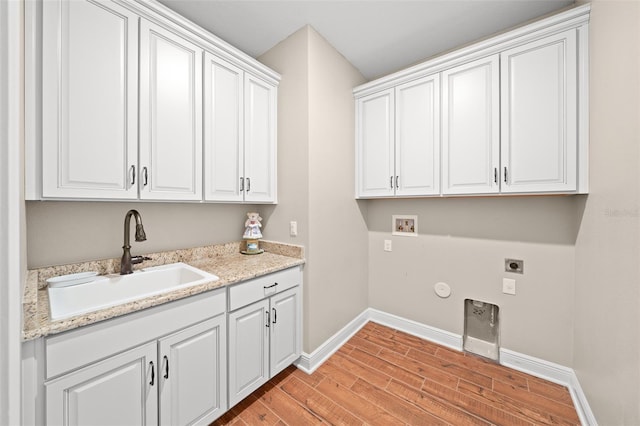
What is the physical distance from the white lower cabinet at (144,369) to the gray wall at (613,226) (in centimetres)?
185

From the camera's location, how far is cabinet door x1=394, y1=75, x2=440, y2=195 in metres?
1.99

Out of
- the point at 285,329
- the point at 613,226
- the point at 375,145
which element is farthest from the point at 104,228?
the point at 613,226

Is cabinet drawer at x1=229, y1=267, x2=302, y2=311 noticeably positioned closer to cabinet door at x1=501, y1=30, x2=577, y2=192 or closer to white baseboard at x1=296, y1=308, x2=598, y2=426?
white baseboard at x1=296, y1=308, x2=598, y2=426

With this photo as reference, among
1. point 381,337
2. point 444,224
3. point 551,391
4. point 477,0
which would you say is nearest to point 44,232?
point 381,337

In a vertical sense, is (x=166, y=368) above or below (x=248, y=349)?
above

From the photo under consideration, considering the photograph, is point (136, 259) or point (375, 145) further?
point (375, 145)

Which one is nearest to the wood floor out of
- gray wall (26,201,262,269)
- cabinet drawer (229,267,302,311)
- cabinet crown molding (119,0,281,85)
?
cabinet drawer (229,267,302,311)

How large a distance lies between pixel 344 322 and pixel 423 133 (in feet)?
6.02

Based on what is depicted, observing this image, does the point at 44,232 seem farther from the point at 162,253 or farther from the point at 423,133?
the point at 423,133

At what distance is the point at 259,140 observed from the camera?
1.95 meters

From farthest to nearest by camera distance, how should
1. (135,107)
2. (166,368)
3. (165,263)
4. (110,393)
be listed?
(165,263) → (135,107) → (166,368) → (110,393)

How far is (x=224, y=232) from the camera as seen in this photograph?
6.86ft

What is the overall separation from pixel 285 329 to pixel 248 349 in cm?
32

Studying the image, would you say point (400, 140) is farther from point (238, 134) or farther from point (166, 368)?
point (166, 368)
